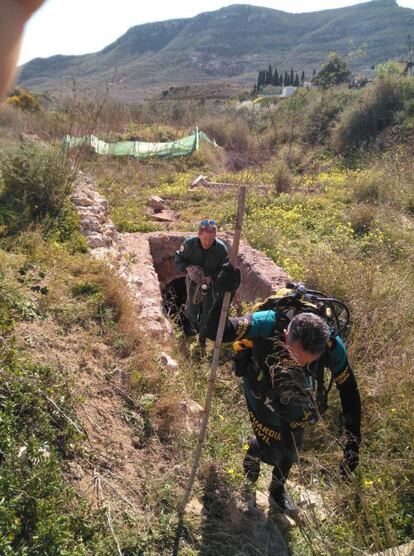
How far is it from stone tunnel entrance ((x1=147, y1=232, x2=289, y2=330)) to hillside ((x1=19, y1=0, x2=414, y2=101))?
52.0 meters

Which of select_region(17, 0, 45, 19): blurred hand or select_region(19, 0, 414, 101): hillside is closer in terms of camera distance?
select_region(17, 0, 45, 19): blurred hand

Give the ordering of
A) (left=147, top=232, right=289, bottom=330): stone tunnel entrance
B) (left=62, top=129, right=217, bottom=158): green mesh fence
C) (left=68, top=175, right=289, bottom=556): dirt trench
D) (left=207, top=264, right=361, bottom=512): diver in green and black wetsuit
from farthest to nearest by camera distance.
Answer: (left=62, top=129, right=217, bottom=158): green mesh fence
(left=147, top=232, right=289, bottom=330): stone tunnel entrance
(left=207, top=264, right=361, bottom=512): diver in green and black wetsuit
(left=68, top=175, right=289, bottom=556): dirt trench

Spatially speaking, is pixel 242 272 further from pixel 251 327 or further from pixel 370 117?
pixel 370 117

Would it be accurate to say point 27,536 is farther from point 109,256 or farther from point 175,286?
point 175,286

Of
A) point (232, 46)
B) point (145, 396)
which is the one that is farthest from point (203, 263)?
point (232, 46)

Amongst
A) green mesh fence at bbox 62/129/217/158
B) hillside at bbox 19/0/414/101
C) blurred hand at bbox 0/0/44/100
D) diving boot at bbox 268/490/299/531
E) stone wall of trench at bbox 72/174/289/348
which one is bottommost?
diving boot at bbox 268/490/299/531

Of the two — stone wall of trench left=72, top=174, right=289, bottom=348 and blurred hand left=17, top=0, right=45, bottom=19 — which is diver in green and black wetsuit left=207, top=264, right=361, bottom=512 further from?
blurred hand left=17, top=0, right=45, bottom=19

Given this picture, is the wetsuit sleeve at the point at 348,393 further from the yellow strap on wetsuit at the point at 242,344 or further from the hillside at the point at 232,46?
the hillside at the point at 232,46

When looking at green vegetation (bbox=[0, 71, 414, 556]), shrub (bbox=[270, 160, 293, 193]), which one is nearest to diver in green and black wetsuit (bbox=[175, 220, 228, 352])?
green vegetation (bbox=[0, 71, 414, 556])

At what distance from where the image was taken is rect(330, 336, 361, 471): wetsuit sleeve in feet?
9.46

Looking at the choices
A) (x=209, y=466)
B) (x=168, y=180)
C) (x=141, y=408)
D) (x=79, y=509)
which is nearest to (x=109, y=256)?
(x=141, y=408)

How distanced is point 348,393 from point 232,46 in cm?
10548

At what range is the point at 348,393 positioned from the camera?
2941mm

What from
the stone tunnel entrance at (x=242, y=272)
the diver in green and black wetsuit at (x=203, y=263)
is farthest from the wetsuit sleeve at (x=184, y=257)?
the stone tunnel entrance at (x=242, y=272)
